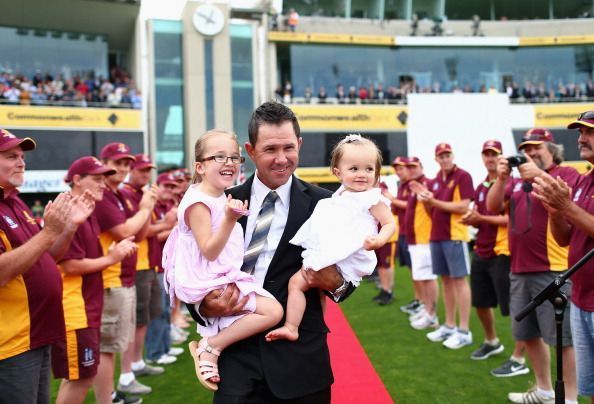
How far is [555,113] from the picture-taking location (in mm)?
27734

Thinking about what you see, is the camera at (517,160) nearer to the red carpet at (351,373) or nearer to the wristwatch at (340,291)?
the wristwatch at (340,291)

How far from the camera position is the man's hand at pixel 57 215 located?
2.57m

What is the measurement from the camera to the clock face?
25781 mm

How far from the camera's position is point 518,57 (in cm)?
3111

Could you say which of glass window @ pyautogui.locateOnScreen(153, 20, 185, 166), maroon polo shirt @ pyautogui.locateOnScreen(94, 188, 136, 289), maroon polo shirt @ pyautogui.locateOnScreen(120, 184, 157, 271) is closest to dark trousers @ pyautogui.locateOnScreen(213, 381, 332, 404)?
maroon polo shirt @ pyautogui.locateOnScreen(94, 188, 136, 289)

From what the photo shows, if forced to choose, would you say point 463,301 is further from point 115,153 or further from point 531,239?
point 115,153

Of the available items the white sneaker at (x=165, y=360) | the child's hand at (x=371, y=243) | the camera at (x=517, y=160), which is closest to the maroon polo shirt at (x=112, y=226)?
the white sneaker at (x=165, y=360)

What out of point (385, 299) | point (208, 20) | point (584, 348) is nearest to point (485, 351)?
point (584, 348)

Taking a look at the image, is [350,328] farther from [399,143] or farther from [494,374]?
[399,143]

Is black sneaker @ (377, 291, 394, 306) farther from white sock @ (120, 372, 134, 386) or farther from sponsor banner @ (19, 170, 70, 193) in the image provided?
sponsor banner @ (19, 170, 70, 193)

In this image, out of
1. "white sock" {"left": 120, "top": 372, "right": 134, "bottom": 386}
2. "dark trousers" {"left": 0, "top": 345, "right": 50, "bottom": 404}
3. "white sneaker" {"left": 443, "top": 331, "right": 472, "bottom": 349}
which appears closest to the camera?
"dark trousers" {"left": 0, "top": 345, "right": 50, "bottom": 404}

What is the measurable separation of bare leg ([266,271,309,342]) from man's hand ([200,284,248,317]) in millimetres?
195

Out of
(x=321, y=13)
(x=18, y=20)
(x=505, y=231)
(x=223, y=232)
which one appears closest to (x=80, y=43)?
(x=18, y=20)

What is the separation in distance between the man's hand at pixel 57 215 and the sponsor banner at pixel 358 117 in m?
24.0
